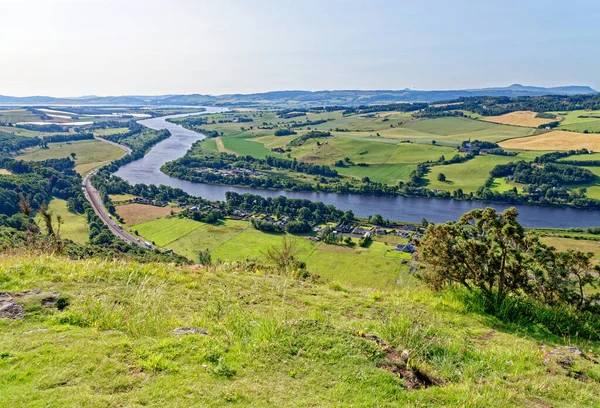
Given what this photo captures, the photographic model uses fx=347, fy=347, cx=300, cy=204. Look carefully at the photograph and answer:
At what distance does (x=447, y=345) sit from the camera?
22.2 feet

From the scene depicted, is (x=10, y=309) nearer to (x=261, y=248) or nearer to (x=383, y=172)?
(x=261, y=248)

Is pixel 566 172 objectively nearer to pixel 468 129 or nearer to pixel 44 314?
pixel 468 129

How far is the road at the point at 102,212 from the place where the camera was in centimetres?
5545

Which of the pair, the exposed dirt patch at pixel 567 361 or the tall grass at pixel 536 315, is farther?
the tall grass at pixel 536 315

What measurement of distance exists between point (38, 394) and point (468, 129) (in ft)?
523

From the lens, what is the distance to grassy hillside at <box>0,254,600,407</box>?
15.8 feet

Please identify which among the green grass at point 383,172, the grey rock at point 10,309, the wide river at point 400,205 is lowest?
the wide river at point 400,205

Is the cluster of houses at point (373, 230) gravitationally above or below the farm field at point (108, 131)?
below

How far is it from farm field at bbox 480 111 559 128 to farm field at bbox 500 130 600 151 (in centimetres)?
1974

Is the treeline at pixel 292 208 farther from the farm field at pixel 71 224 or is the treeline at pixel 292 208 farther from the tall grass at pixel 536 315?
the tall grass at pixel 536 315

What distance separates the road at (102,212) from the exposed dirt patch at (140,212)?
2.49 metres

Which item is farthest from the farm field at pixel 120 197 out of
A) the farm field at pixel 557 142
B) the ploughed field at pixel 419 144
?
the farm field at pixel 557 142

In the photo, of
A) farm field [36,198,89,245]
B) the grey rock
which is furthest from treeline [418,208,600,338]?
farm field [36,198,89,245]

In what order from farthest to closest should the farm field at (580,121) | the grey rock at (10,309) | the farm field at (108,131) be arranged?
the farm field at (108,131), the farm field at (580,121), the grey rock at (10,309)
